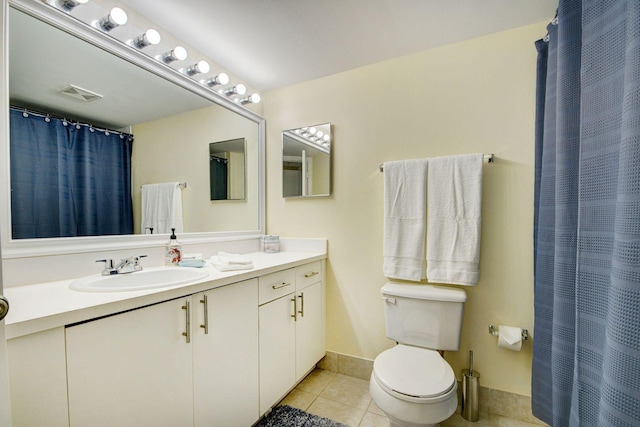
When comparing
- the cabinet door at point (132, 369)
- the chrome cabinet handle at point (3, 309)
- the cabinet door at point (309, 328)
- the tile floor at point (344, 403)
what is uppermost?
the chrome cabinet handle at point (3, 309)

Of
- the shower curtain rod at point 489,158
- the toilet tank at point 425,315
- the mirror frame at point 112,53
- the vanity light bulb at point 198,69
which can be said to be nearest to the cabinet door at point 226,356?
the mirror frame at point 112,53

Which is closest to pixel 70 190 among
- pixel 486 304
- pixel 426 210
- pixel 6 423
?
pixel 6 423

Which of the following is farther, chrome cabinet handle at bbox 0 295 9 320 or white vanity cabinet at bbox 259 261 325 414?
white vanity cabinet at bbox 259 261 325 414

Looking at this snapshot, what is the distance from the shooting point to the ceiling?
4.55 feet

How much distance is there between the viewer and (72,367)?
2.51 feet

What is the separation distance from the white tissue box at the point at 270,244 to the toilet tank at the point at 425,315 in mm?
910

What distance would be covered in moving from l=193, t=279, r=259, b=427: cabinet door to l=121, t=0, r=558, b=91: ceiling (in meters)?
1.43

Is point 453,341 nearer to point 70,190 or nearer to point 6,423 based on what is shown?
point 6,423

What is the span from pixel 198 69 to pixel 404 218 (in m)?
1.61

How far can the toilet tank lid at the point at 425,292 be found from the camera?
152 cm

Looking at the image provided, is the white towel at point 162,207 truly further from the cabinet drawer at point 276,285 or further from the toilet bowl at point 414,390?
the toilet bowl at point 414,390

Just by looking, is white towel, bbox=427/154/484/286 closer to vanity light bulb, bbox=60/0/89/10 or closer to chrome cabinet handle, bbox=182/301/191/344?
chrome cabinet handle, bbox=182/301/191/344

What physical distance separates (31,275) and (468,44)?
2.51 metres

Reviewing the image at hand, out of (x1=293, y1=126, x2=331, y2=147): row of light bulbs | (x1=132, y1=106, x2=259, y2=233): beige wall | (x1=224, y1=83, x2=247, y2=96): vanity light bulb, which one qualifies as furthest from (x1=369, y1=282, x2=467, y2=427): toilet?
(x1=224, y1=83, x2=247, y2=96): vanity light bulb
